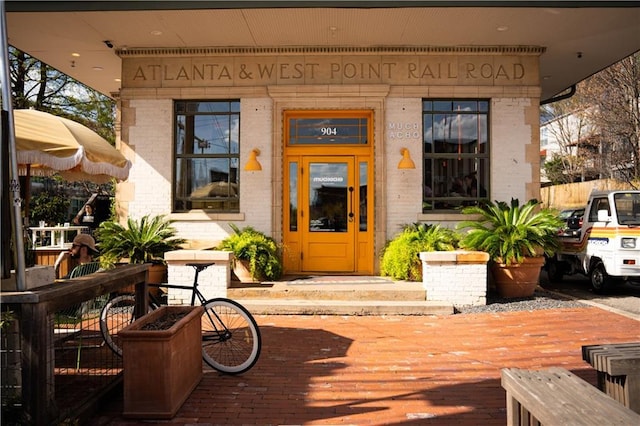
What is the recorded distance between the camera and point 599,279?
10969 mm

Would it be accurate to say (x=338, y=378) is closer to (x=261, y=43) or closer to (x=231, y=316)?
(x=231, y=316)

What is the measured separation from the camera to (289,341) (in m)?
7.00

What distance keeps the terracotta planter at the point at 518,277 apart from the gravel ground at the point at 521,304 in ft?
0.54

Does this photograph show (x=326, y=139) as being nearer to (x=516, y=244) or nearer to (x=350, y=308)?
(x=350, y=308)

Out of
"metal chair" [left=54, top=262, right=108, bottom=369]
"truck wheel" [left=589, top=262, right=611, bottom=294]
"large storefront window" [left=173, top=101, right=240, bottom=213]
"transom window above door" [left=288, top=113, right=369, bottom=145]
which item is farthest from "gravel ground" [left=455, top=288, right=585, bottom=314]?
"metal chair" [left=54, top=262, right=108, bottom=369]

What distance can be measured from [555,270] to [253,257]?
7733mm

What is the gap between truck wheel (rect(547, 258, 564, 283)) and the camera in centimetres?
1291

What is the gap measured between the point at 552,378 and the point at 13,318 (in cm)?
352

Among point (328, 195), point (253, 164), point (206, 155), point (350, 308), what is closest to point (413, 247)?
point (350, 308)

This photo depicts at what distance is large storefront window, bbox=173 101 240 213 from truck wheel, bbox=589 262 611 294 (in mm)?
7621

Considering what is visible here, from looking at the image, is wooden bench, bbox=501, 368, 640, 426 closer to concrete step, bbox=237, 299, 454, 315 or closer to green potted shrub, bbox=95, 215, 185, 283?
concrete step, bbox=237, 299, 454, 315

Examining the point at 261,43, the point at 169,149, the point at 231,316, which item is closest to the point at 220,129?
the point at 169,149

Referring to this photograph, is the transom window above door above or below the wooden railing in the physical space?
above

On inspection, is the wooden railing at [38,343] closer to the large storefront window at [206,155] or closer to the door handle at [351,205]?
the large storefront window at [206,155]
